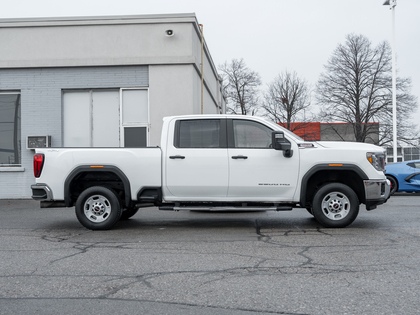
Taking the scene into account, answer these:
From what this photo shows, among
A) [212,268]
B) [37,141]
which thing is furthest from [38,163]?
[37,141]

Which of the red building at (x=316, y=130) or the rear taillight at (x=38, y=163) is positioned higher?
the red building at (x=316, y=130)

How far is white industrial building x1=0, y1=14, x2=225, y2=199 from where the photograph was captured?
49.2ft

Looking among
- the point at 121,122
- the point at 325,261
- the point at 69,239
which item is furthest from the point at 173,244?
the point at 121,122

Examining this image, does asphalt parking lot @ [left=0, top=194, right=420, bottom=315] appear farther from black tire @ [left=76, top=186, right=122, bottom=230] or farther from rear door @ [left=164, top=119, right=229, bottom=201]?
rear door @ [left=164, top=119, right=229, bottom=201]

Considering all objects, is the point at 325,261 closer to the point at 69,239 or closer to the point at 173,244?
the point at 173,244

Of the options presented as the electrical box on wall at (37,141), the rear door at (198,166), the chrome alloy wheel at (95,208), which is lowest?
the chrome alloy wheel at (95,208)

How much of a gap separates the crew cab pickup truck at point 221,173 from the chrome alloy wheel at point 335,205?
0.02m

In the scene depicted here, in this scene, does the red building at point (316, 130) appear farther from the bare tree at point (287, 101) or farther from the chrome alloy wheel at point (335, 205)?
the chrome alloy wheel at point (335, 205)

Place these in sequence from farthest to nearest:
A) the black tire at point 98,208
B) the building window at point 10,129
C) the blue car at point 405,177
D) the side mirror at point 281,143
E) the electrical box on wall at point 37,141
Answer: the blue car at point 405,177, the building window at point 10,129, the electrical box on wall at point 37,141, the black tire at point 98,208, the side mirror at point 281,143

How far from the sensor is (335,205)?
26.1ft

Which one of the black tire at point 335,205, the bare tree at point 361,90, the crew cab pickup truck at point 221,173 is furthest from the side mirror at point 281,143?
the bare tree at point 361,90

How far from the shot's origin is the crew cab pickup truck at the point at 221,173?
788cm

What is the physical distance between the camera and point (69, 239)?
735 cm

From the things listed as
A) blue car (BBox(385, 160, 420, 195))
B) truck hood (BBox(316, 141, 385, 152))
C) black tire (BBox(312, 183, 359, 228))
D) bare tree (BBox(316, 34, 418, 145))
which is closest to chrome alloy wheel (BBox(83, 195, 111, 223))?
black tire (BBox(312, 183, 359, 228))
